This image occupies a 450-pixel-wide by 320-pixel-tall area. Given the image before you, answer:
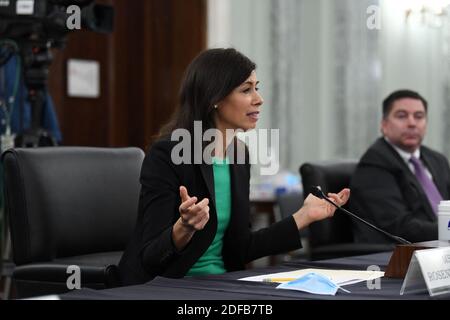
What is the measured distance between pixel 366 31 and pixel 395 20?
0.37m

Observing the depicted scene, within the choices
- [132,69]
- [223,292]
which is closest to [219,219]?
[223,292]

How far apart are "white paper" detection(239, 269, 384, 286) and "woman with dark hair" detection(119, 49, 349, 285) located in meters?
0.22

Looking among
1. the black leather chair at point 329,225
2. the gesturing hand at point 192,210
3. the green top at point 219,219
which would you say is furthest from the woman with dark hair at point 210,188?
the black leather chair at point 329,225

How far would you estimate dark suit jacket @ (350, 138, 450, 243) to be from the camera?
347 centimetres

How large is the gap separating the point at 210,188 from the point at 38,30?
61.3 inches

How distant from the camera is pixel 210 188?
241cm

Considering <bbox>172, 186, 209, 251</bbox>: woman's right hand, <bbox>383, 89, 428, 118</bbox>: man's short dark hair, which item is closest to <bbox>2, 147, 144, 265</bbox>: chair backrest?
<bbox>172, 186, 209, 251</bbox>: woman's right hand

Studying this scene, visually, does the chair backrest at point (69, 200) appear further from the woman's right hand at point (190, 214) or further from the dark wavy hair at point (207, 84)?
the woman's right hand at point (190, 214)

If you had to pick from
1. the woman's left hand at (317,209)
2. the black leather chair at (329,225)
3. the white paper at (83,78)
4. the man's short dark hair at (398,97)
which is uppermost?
the white paper at (83,78)

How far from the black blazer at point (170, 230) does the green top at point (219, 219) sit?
2 centimetres

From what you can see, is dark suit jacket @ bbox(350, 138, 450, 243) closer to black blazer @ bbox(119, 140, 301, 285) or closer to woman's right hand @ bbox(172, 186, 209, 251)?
black blazer @ bbox(119, 140, 301, 285)

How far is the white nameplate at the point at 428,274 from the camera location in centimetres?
173

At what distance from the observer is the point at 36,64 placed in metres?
3.72

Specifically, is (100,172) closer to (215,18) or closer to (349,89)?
(215,18)
